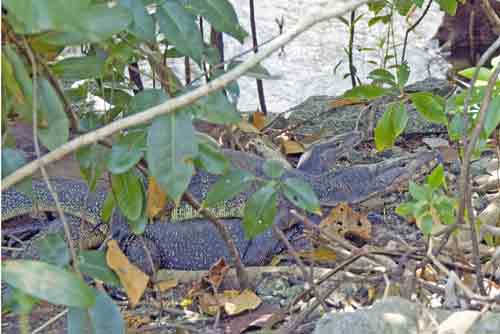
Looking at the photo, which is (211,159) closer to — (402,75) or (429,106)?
(429,106)

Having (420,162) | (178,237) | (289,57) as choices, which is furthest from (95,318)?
(289,57)

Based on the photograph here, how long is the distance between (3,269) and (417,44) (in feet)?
18.0

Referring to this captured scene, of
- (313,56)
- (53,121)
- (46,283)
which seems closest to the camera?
(46,283)

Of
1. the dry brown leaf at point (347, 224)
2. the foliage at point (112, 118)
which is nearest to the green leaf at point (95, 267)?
the foliage at point (112, 118)

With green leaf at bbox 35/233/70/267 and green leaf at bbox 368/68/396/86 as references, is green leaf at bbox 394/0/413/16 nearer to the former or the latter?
green leaf at bbox 368/68/396/86

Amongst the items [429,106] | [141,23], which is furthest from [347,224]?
[141,23]

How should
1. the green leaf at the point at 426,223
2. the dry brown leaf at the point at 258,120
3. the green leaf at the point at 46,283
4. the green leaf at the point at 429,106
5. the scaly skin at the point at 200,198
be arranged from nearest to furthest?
the green leaf at the point at 46,283, the green leaf at the point at 426,223, the green leaf at the point at 429,106, the scaly skin at the point at 200,198, the dry brown leaf at the point at 258,120

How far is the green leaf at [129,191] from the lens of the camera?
1.64 metres

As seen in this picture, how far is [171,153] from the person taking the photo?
1360mm

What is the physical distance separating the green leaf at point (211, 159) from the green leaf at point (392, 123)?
0.81 metres

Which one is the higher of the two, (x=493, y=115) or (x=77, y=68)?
(x=77, y=68)

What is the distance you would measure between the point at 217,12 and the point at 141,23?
0.20 meters

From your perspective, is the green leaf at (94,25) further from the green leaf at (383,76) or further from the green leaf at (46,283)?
the green leaf at (383,76)

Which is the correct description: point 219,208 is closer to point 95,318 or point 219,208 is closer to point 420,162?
point 420,162
